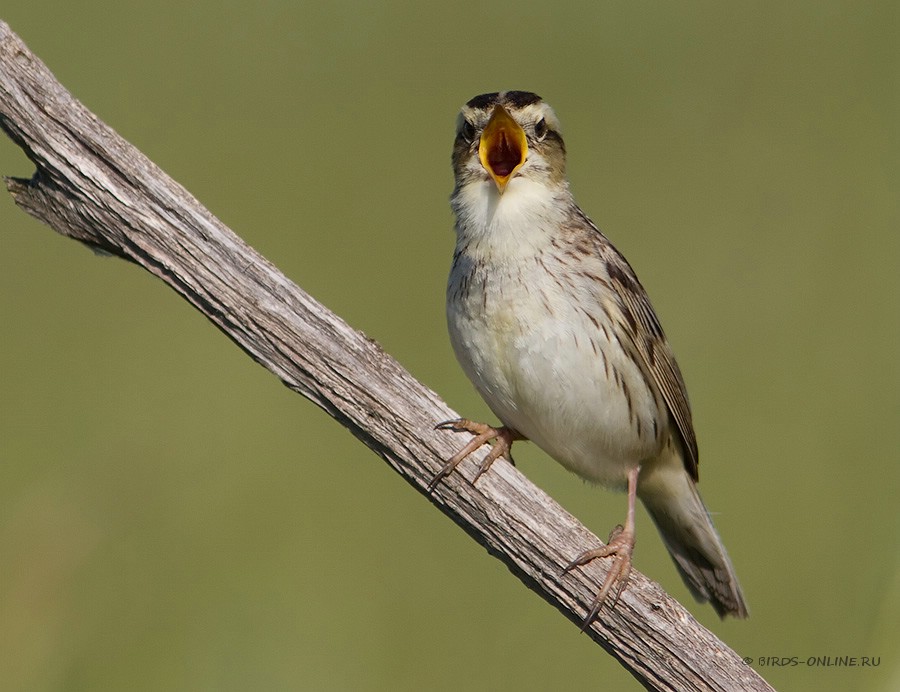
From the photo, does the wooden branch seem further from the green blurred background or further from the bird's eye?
the bird's eye

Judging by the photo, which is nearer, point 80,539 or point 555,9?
point 80,539

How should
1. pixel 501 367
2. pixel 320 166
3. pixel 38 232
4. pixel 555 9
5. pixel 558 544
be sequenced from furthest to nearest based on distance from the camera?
pixel 555 9, pixel 320 166, pixel 38 232, pixel 501 367, pixel 558 544

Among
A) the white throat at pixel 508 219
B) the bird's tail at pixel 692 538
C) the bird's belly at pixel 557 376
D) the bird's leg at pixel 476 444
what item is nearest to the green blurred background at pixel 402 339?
the bird's tail at pixel 692 538

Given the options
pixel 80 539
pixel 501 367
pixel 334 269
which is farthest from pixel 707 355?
pixel 80 539

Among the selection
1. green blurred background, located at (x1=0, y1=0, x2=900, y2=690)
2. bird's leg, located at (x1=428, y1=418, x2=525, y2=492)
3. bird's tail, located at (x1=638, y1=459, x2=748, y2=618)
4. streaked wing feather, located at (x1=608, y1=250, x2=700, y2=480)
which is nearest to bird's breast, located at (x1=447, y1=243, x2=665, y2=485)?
streaked wing feather, located at (x1=608, y1=250, x2=700, y2=480)

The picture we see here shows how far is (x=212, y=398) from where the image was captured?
8.13 metres

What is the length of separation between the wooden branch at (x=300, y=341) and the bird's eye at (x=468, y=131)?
50.2 inches

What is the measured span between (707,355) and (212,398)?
3544mm

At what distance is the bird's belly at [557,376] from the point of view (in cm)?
490

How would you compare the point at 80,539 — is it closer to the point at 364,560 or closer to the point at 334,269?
the point at 364,560

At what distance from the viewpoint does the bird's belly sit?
4.90 metres

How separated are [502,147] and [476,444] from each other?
1375mm

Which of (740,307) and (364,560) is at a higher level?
(740,307)

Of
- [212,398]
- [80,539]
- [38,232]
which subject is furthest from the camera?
[38,232]
